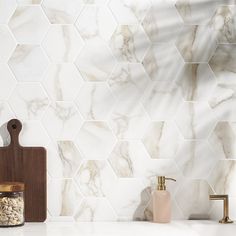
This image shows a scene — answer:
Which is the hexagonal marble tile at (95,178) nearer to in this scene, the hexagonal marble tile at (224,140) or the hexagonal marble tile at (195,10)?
the hexagonal marble tile at (224,140)

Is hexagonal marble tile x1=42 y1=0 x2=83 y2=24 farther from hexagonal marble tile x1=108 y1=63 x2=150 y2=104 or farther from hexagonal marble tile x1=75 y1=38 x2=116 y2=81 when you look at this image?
hexagonal marble tile x1=108 y1=63 x2=150 y2=104

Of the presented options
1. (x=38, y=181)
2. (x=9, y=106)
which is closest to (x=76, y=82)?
(x=9, y=106)

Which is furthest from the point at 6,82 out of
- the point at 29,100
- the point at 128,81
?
the point at 128,81

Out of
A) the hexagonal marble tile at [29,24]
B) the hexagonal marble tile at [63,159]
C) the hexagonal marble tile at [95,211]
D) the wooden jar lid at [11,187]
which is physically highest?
the hexagonal marble tile at [29,24]

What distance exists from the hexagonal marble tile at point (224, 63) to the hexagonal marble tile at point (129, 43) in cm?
24

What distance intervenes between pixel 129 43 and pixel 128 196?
524mm

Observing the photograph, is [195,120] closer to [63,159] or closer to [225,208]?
[225,208]

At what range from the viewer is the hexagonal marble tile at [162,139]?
5.97 feet

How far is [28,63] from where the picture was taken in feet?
5.87

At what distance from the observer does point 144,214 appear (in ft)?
5.94

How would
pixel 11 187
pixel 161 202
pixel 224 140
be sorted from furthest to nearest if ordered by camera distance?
pixel 224 140, pixel 161 202, pixel 11 187

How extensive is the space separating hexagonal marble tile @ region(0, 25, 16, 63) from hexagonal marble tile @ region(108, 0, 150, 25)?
1.16 ft

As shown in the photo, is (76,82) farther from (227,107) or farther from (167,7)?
(227,107)

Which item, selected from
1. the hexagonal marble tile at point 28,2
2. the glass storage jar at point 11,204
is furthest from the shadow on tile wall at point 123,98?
the glass storage jar at point 11,204
